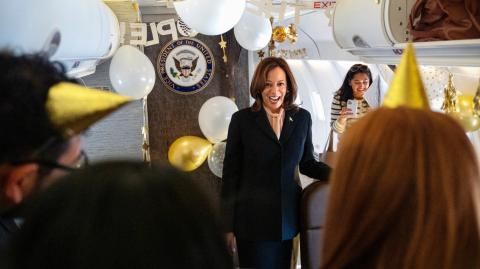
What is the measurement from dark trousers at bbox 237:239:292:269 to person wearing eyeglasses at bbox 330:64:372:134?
1091mm

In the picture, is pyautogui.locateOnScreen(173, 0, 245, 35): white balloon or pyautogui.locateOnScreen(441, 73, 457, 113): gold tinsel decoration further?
pyautogui.locateOnScreen(173, 0, 245, 35): white balloon

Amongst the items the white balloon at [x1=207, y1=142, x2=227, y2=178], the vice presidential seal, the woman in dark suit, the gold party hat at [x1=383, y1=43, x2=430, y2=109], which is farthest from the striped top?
the gold party hat at [x1=383, y1=43, x2=430, y2=109]

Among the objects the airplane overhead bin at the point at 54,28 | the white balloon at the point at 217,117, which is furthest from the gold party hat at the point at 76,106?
the white balloon at the point at 217,117

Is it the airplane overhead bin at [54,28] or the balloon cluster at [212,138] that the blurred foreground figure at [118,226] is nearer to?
the airplane overhead bin at [54,28]

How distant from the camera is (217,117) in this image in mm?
3127

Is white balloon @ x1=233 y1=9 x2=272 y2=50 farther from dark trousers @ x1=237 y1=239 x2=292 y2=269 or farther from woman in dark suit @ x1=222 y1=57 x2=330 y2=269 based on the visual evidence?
dark trousers @ x1=237 y1=239 x2=292 y2=269

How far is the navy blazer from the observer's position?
6.55ft

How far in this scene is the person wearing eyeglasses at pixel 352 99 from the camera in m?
2.89

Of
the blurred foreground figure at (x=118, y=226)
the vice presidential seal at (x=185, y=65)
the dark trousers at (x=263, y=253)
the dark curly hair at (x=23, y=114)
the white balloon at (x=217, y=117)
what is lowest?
the dark trousers at (x=263, y=253)

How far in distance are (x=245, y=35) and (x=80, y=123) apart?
7.75 feet

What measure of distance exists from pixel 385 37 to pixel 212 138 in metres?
1.79

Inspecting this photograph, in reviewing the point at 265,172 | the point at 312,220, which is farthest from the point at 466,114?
the point at 265,172

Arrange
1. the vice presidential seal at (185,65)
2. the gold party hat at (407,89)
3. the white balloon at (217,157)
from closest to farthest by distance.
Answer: the gold party hat at (407,89) < the white balloon at (217,157) < the vice presidential seal at (185,65)

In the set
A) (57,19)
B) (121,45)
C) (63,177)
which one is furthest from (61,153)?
(121,45)
